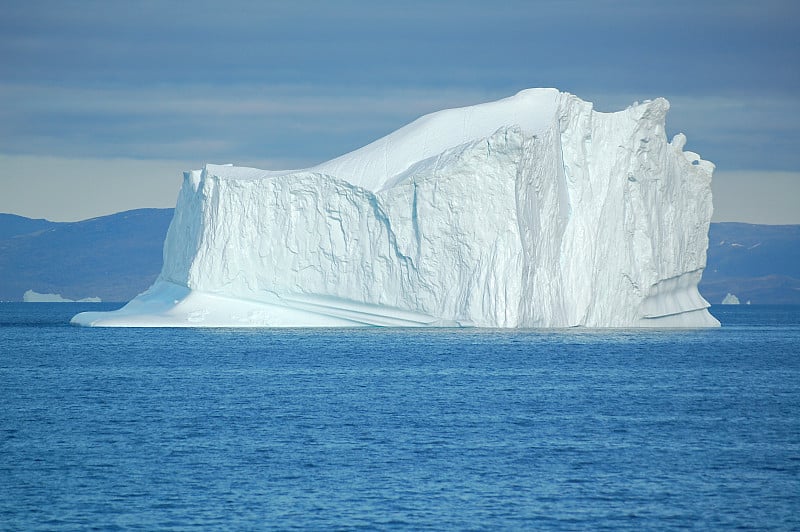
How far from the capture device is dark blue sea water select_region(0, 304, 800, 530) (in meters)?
16.8

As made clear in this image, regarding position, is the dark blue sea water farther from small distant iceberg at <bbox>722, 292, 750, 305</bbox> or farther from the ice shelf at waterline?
small distant iceberg at <bbox>722, 292, 750, 305</bbox>

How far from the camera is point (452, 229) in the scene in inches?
1699

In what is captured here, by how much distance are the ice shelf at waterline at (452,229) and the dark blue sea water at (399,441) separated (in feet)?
16.9

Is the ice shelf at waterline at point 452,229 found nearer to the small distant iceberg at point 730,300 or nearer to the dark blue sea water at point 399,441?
the dark blue sea water at point 399,441

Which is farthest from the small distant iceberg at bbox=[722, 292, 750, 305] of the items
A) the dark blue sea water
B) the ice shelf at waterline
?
the dark blue sea water

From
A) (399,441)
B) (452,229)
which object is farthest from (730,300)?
(399,441)

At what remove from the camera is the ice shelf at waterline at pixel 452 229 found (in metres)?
43.1

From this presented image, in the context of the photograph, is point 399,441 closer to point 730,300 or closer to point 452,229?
point 452,229

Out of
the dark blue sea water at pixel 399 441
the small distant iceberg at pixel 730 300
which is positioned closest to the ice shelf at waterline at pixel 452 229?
the dark blue sea water at pixel 399 441

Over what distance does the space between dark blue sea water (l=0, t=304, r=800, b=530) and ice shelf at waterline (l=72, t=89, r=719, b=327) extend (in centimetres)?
514

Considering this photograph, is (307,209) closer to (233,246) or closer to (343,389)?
(233,246)

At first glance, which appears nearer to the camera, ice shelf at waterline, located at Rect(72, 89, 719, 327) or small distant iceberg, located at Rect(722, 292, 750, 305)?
ice shelf at waterline, located at Rect(72, 89, 719, 327)

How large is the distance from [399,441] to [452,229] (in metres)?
21.8

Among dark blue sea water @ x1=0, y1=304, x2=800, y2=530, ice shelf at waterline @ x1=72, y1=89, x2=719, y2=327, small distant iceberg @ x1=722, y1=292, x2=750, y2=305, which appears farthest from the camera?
small distant iceberg @ x1=722, y1=292, x2=750, y2=305
